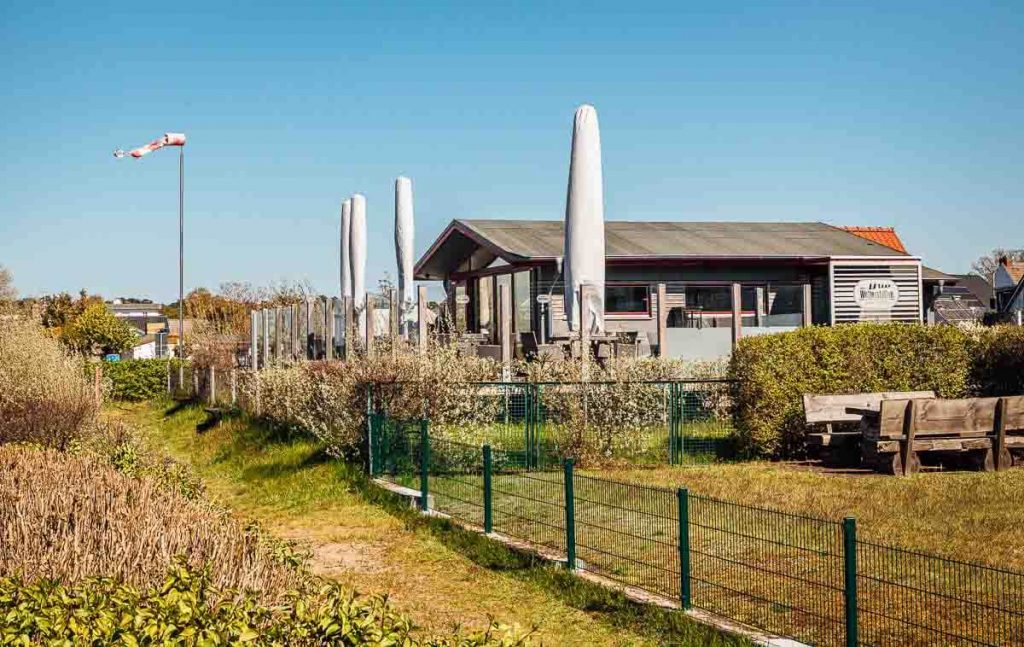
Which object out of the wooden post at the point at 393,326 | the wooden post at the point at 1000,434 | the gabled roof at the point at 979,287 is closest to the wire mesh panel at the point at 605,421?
the wooden post at the point at 393,326

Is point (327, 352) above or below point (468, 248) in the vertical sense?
below

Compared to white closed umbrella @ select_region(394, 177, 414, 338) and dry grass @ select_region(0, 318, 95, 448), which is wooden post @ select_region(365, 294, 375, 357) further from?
dry grass @ select_region(0, 318, 95, 448)

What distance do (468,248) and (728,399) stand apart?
18.2m

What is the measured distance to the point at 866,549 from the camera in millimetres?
9125

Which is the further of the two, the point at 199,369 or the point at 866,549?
the point at 199,369

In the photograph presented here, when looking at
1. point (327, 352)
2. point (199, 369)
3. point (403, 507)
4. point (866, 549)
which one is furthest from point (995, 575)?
point (199, 369)

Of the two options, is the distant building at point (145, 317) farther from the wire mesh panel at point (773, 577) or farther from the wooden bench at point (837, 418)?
the wire mesh panel at point (773, 577)

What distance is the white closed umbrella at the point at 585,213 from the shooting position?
17.7 meters

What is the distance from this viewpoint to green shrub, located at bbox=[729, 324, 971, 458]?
50.2 feet

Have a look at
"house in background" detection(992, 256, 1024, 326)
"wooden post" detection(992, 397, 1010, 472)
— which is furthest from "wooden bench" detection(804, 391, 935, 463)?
"house in background" detection(992, 256, 1024, 326)

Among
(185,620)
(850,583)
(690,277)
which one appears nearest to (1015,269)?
(690,277)

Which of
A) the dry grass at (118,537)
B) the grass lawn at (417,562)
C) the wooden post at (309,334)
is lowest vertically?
the grass lawn at (417,562)

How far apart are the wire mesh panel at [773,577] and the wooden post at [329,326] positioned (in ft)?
35.9

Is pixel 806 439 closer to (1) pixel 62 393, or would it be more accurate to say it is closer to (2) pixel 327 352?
(2) pixel 327 352
